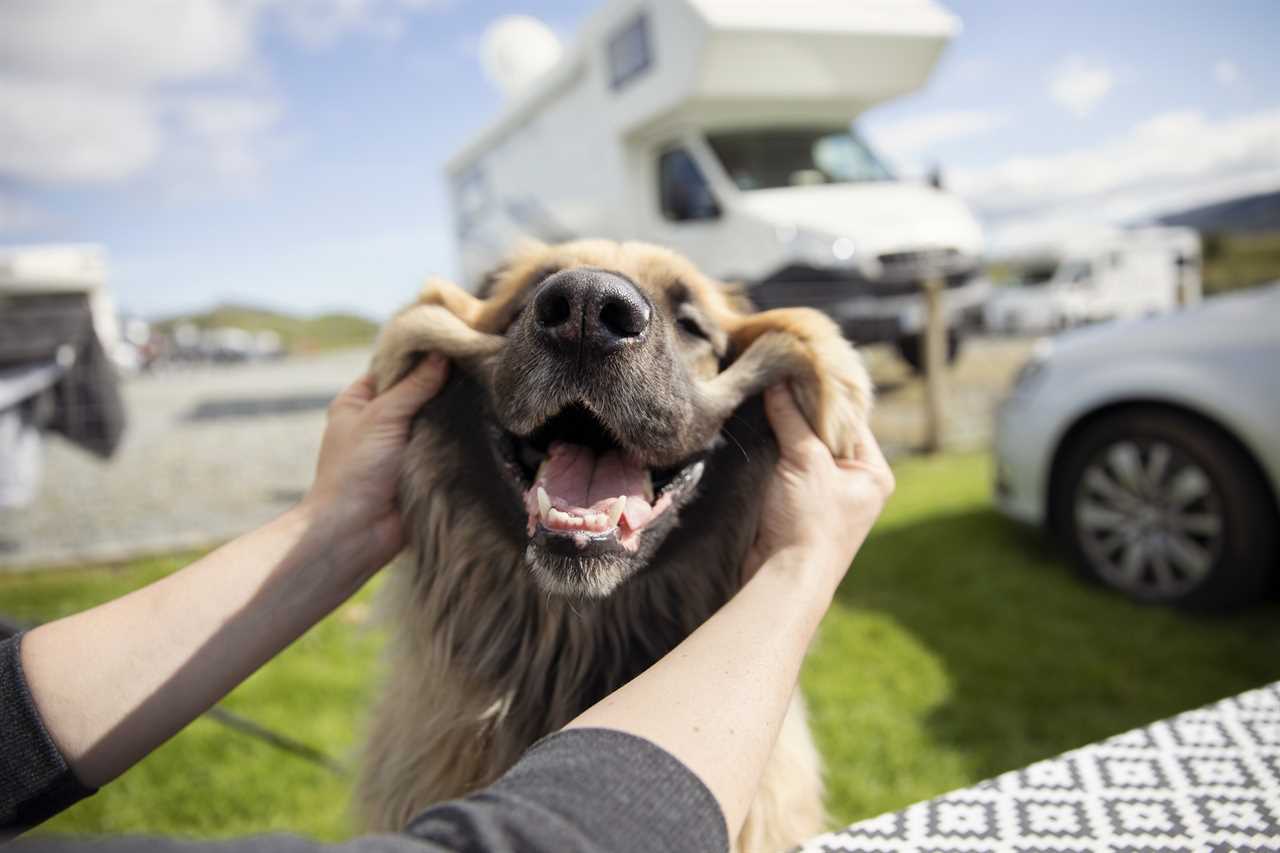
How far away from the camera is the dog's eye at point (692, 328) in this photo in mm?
2098

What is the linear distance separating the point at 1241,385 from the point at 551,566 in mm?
3650

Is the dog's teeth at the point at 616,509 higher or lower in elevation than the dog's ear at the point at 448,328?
lower

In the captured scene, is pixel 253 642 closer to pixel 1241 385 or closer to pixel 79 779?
pixel 79 779

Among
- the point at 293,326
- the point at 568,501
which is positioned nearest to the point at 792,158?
the point at 568,501

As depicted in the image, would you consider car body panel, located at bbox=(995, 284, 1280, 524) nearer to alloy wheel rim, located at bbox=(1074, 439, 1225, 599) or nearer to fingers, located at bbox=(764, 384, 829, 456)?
alloy wheel rim, located at bbox=(1074, 439, 1225, 599)

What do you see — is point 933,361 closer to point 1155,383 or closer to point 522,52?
point 1155,383

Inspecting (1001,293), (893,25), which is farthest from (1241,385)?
(1001,293)

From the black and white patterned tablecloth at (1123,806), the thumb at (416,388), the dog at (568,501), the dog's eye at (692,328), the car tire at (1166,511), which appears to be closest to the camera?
the black and white patterned tablecloth at (1123,806)

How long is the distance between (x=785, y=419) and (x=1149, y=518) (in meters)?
3.31

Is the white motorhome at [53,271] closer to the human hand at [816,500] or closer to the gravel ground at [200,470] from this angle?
the gravel ground at [200,470]

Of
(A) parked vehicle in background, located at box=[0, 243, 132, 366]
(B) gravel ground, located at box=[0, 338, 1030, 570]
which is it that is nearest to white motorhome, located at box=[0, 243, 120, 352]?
(A) parked vehicle in background, located at box=[0, 243, 132, 366]

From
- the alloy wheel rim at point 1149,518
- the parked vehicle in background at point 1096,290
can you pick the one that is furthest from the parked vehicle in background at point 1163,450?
the parked vehicle in background at point 1096,290

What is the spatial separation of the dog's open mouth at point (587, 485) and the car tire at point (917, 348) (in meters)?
6.98

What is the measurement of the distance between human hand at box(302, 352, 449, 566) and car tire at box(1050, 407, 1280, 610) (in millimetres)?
3776
